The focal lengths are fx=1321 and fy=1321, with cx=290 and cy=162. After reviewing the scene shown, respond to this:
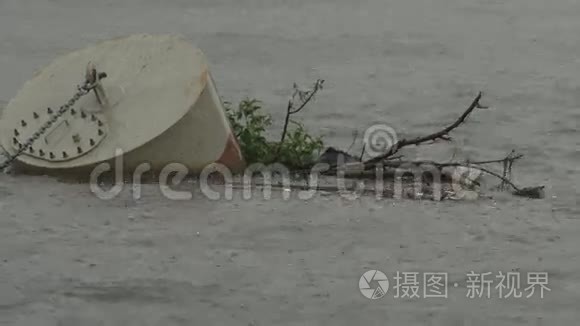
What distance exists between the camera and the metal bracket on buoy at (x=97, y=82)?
7.95 m

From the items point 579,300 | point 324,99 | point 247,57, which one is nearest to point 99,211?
point 579,300

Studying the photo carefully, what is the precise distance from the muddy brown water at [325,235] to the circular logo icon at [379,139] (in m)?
0.12

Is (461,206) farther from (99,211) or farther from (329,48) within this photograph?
(329,48)

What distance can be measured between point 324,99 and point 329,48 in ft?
7.55

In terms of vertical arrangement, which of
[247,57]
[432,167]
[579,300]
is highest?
[247,57]

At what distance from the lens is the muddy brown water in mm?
6551

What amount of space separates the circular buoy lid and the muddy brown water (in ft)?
0.83

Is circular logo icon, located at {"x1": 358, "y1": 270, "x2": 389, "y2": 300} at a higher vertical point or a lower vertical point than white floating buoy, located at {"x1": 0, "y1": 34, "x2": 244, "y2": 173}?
lower

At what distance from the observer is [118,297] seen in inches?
261

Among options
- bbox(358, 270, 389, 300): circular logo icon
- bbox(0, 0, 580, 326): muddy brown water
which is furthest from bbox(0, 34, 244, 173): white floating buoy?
Result: bbox(358, 270, 389, 300): circular logo icon

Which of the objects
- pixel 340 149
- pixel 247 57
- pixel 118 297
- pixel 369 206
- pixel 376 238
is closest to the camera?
pixel 118 297

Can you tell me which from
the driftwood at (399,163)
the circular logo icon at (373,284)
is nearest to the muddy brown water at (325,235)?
the circular logo icon at (373,284)

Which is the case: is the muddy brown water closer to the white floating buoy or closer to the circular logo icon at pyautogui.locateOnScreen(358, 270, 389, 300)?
the circular logo icon at pyautogui.locateOnScreen(358, 270, 389, 300)

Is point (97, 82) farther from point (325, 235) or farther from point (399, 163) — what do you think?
point (399, 163)
